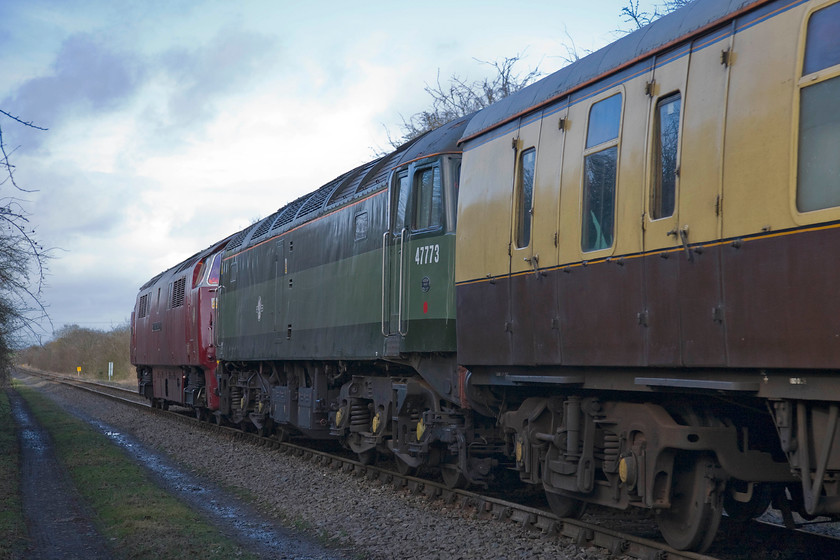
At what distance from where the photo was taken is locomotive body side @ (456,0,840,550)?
15.1 feet

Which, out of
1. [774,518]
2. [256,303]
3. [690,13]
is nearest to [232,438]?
[256,303]

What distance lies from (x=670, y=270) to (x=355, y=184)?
23.1 ft

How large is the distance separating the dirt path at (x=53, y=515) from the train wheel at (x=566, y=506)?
4.14m

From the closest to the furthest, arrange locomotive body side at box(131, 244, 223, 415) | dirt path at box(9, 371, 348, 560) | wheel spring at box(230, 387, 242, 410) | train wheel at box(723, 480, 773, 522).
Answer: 1. train wheel at box(723, 480, 773, 522)
2. dirt path at box(9, 371, 348, 560)
3. wheel spring at box(230, 387, 242, 410)
4. locomotive body side at box(131, 244, 223, 415)

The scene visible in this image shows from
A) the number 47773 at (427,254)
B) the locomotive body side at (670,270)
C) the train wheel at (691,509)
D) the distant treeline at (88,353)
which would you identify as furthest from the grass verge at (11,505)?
the distant treeline at (88,353)

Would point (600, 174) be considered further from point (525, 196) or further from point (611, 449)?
point (611, 449)

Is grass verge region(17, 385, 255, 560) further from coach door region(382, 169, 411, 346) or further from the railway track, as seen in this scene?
coach door region(382, 169, 411, 346)

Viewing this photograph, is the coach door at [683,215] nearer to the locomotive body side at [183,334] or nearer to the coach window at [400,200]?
the coach window at [400,200]

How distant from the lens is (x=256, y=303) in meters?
16.1

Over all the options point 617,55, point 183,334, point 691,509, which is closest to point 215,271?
point 183,334

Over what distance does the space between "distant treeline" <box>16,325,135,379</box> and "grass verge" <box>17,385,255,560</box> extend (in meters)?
49.8

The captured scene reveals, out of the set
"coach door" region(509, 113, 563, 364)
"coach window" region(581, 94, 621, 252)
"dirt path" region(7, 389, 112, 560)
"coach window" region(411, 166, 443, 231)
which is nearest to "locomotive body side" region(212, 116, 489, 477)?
"coach window" region(411, 166, 443, 231)

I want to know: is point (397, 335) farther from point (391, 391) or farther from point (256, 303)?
point (256, 303)

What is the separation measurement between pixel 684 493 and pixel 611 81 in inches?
125
